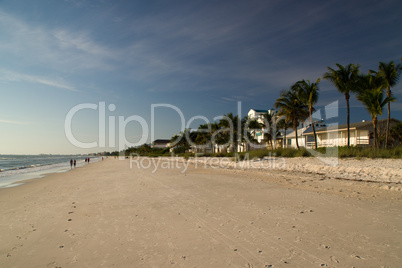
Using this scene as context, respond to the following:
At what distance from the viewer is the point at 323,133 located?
34469mm

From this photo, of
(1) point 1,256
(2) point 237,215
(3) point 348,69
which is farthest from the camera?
(3) point 348,69

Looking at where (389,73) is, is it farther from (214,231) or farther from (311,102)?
(214,231)

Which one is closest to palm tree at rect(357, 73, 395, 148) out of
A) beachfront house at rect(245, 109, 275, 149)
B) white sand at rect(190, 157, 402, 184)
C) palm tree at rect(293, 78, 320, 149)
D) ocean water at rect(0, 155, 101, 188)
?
palm tree at rect(293, 78, 320, 149)

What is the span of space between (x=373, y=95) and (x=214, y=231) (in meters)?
22.2

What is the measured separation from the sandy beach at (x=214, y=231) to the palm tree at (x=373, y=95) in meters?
15.5

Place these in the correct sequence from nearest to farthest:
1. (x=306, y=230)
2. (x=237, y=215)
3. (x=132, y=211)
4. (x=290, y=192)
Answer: (x=306, y=230) < (x=237, y=215) < (x=132, y=211) < (x=290, y=192)

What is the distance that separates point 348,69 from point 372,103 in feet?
12.8

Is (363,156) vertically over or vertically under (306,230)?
over

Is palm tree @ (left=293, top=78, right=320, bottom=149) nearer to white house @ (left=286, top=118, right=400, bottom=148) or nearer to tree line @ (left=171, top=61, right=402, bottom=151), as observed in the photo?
tree line @ (left=171, top=61, right=402, bottom=151)

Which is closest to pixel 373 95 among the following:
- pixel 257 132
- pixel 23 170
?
pixel 257 132

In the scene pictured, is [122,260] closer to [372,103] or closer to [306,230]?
[306,230]

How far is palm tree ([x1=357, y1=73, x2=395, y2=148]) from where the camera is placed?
1995 centimetres

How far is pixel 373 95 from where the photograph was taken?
20.2 meters

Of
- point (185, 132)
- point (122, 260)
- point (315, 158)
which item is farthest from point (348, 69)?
point (185, 132)
